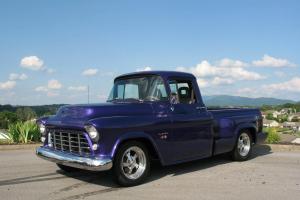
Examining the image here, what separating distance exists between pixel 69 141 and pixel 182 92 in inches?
97.7

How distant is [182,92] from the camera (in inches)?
322

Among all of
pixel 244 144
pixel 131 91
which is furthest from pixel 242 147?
pixel 131 91

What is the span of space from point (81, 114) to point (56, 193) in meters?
1.33

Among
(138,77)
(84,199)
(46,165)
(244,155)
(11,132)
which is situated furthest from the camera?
(11,132)

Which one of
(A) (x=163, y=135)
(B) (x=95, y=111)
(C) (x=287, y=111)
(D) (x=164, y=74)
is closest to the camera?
(B) (x=95, y=111)

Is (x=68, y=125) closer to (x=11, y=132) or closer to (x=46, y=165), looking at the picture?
(x=46, y=165)

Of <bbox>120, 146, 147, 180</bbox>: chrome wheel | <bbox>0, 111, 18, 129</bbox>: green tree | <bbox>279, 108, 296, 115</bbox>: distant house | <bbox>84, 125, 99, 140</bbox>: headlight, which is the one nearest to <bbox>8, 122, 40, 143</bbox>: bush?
<bbox>0, 111, 18, 129</bbox>: green tree

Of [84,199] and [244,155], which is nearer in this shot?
[84,199]

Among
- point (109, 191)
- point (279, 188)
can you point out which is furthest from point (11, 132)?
point (279, 188)

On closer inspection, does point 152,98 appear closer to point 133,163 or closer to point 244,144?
point 133,163

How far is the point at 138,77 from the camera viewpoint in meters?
8.07

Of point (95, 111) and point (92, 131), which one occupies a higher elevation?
point (95, 111)

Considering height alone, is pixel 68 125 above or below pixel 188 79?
below

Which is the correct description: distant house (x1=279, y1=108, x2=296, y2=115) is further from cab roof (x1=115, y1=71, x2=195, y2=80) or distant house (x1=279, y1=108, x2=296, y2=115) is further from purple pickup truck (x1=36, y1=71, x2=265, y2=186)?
cab roof (x1=115, y1=71, x2=195, y2=80)
